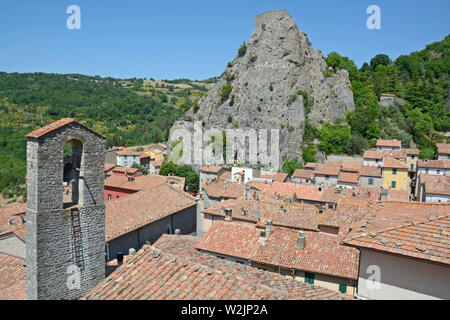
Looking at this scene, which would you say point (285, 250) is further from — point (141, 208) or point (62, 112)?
point (62, 112)

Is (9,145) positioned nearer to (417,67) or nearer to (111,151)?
(111,151)

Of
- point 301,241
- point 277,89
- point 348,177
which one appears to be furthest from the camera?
point 277,89

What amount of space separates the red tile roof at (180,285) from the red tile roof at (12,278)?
5.24 metres

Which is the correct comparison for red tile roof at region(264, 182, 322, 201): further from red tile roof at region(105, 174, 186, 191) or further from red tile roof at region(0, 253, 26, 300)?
red tile roof at region(0, 253, 26, 300)

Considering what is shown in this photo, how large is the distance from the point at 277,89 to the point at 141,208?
4982cm

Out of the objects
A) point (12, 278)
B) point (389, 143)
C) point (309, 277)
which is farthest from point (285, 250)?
point (389, 143)

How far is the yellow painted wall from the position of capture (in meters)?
41.6

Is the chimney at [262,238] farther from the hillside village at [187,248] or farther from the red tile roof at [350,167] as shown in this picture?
the red tile roof at [350,167]

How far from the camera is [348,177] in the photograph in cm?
4209

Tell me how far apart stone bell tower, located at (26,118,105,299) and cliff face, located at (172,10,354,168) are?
51.0 meters

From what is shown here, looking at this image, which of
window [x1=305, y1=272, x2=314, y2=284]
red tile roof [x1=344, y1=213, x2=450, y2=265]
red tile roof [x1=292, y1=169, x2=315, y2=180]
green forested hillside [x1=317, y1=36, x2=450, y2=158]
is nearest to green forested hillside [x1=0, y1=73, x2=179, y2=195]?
red tile roof [x1=292, y1=169, x2=315, y2=180]

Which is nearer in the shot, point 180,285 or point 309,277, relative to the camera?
point 180,285

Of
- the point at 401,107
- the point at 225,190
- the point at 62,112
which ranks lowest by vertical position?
the point at 225,190
